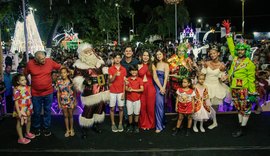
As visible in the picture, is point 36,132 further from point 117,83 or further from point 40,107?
point 117,83

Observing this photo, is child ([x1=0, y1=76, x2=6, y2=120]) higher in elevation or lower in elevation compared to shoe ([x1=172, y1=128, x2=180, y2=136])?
higher

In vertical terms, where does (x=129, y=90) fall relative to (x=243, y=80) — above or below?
below

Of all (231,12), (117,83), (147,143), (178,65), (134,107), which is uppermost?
(231,12)

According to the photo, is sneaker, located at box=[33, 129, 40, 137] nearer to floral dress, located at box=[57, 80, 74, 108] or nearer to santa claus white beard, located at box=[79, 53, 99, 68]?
floral dress, located at box=[57, 80, 74, 108]

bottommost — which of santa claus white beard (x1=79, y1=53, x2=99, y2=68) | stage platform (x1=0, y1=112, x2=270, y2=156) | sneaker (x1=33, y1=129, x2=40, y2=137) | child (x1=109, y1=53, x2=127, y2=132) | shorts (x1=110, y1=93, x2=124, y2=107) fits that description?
stage platform (x1=0, y1=112, x2=270, y2=156)

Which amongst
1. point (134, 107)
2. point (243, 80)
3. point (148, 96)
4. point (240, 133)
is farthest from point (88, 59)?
point (240, 133)

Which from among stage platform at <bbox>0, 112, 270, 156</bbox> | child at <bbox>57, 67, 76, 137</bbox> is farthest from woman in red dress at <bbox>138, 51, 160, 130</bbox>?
child at <bbox>57, 67, 76, 137</bbox>

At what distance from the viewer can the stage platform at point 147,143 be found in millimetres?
5387

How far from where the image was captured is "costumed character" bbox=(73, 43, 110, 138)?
6043mm

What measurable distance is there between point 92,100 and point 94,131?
0.95 meters

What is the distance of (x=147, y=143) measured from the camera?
19.1ft

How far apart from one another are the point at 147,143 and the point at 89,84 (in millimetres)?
1738

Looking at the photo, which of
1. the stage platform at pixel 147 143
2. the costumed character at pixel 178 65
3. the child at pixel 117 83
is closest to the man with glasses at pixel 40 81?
the stage platform at pixel 147 143

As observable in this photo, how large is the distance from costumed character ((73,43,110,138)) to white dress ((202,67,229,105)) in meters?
2.44
